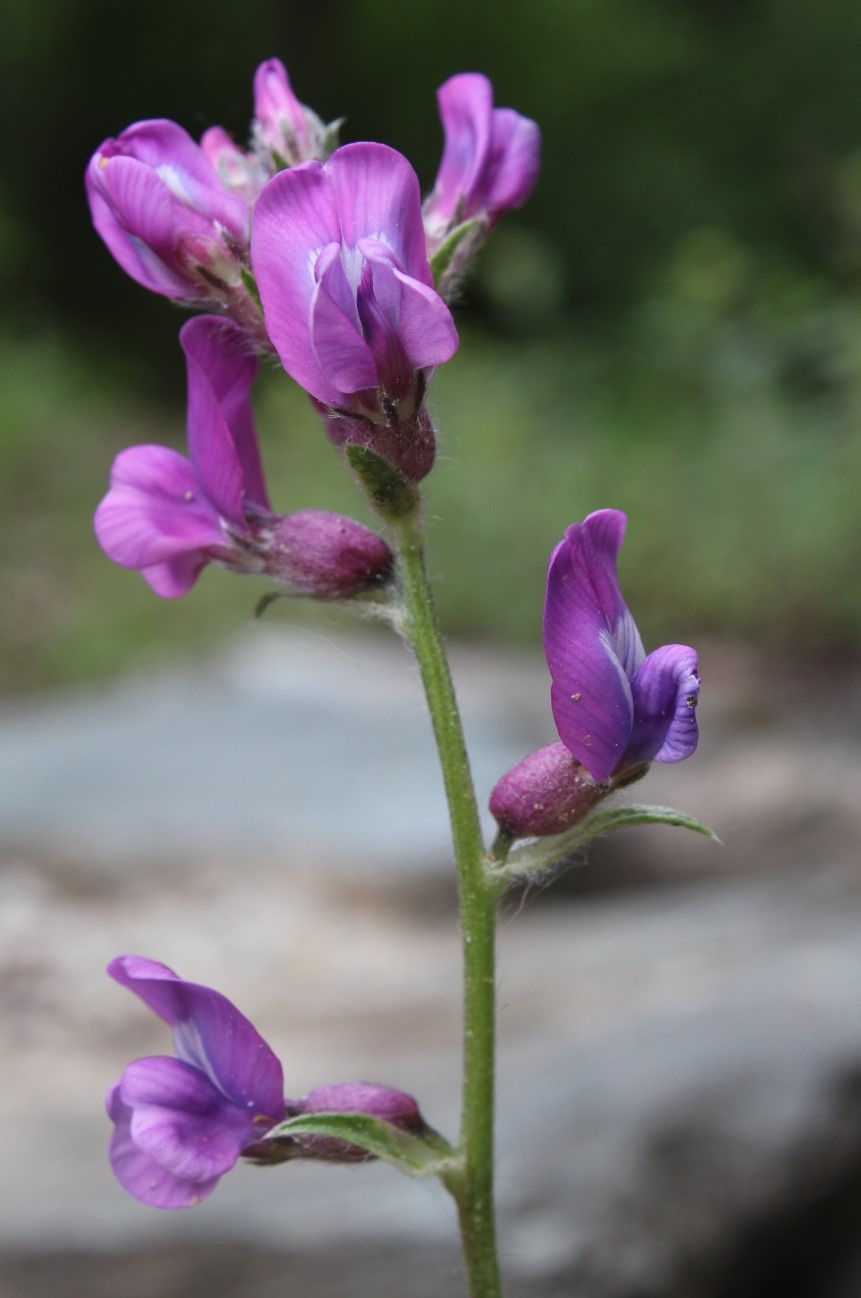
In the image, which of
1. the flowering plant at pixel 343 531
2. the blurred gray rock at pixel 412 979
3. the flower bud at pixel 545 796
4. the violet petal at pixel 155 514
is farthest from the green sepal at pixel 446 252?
the blurred gray rock at pixel 412 979

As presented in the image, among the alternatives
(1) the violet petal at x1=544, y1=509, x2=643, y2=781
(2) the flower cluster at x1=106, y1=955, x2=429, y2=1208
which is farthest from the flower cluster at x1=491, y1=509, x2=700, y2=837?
(2) the flower cluster at x1=106, y1=955, x2=429, y2=1208

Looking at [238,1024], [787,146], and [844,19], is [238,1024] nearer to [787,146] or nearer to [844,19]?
[787,146]

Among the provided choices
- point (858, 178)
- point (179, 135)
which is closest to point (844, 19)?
point (858, 178)

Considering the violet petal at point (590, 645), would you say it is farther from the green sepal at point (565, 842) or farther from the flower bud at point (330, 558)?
the flower bud at point (330, 558)

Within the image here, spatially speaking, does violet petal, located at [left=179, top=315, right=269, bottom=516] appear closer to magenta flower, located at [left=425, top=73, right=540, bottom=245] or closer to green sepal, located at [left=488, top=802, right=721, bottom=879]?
magenta flower, located at [left=425, top=73, right=540, bottom=245]

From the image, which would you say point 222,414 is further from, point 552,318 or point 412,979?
point 552,318

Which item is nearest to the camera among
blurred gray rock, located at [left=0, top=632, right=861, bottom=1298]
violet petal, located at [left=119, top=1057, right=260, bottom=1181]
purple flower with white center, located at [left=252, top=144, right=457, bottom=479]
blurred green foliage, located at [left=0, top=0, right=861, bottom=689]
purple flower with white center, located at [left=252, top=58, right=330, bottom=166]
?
purple flower with white center, located at [left=252, top=144, right=457, bottom=479]
